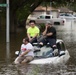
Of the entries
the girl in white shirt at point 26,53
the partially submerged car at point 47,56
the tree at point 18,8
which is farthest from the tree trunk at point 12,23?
the girl in white shirt at point 26,53

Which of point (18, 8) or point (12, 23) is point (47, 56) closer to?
point (12, 23)

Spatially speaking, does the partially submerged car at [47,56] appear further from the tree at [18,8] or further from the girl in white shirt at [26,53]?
the tree at [18,8]

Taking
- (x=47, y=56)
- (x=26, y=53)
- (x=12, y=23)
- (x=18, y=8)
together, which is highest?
(x=26, y=53)

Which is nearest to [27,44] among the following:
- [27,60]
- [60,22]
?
[27,60]

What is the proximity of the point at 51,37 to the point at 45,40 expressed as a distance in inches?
12.4

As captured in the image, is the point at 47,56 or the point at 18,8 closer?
the point at 47,56

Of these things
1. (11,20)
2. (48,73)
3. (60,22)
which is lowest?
(60,22)

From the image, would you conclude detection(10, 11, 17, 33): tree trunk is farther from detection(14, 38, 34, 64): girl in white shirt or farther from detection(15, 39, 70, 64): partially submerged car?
detection(14, 38, 34, 64): girl in white shirt

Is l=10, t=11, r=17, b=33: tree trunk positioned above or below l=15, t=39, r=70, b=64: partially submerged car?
below

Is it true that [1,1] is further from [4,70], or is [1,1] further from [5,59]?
[4,70]

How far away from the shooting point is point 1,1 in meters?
29.6

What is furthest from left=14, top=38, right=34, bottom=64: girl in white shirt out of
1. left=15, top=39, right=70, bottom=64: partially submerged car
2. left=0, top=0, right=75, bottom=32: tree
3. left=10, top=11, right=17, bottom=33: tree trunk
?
left=10, top=11, right=17, bottom=33: tree trunk

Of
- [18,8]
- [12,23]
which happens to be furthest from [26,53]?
[18,8]

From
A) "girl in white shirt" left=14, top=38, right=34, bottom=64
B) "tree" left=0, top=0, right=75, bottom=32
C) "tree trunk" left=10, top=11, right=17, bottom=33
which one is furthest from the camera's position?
"tree trunk" left=10, top=11, right=17, bottom=33
